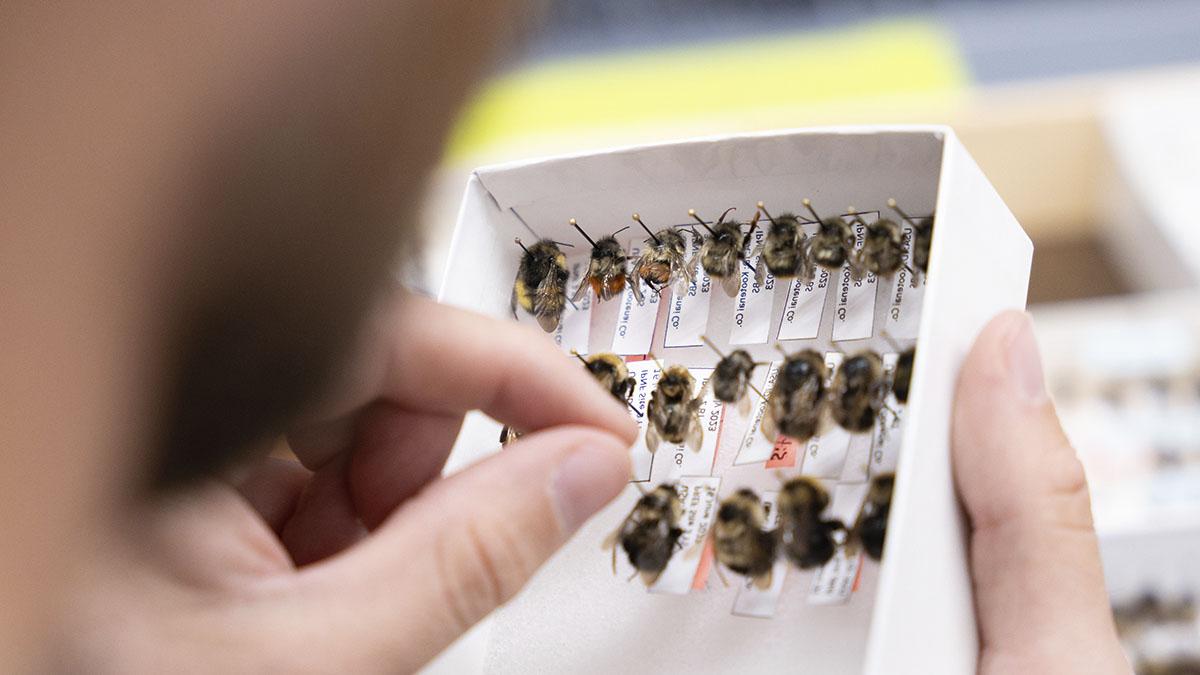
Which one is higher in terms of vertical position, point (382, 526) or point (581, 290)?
point (581, 290)

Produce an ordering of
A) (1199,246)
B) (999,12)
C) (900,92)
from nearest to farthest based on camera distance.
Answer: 1. (1199,246)
2. (900,92)
3. (999,12)

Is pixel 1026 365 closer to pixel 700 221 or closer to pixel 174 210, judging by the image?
pixel 700 221

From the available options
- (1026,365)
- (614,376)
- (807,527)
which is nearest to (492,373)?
(614,376)

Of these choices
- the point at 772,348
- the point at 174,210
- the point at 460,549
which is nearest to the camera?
the point at 174,210

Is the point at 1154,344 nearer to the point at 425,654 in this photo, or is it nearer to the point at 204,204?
the point at 425,654

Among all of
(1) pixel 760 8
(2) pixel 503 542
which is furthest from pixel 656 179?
(1) pixel 760 8

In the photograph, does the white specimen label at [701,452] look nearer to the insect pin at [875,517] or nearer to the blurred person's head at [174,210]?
the insect pin at [875,517]

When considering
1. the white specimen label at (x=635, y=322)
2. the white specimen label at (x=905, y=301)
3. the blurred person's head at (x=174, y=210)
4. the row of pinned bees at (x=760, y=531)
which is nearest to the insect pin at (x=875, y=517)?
the row of pinned bees at (x=760, y=531)
